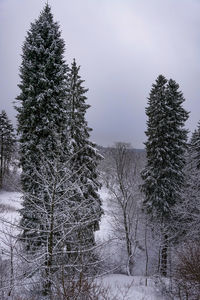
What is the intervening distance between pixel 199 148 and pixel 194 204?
5673mm

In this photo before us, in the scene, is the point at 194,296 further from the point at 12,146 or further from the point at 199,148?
the point at 12,146

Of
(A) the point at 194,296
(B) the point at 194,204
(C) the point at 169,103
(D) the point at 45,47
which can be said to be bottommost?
(A) the point at 194,296

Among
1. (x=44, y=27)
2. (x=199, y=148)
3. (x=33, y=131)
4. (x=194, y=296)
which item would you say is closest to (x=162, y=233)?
(x=194, y=296)

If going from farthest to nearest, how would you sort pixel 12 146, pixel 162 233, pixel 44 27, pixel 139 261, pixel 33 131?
pixel 12 146 < pixel 139 261 < pixel 162 233 < pixel 44 27 < pixel 33 131

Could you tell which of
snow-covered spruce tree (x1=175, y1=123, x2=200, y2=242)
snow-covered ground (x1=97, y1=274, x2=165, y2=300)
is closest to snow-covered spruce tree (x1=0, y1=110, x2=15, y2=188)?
snow-covered ground (x1=97, y1=274, x2=165, y2=300)

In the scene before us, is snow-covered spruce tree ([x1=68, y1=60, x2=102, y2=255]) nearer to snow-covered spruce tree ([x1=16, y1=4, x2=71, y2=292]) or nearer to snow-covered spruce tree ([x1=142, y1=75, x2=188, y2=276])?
snow-covered spruce tree ([x1=16, y1=4, x2=71, y2=292])

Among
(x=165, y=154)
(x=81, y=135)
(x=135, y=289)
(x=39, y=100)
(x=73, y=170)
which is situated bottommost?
(x=135, y=289)

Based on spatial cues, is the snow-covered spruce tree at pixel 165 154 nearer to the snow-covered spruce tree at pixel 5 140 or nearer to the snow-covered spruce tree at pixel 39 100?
the snow-covered spruce tree at pixel 39 100

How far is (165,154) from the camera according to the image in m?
14.9

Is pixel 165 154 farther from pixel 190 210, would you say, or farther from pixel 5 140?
pixel 5 140

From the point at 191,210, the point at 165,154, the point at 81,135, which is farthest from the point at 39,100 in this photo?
the point at 191,210

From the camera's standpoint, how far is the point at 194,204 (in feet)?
46.5

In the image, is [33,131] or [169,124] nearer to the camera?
[33,131]

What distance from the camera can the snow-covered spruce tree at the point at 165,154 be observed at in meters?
14.6
